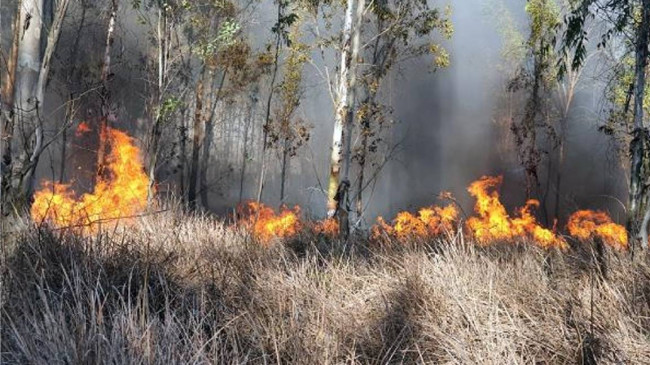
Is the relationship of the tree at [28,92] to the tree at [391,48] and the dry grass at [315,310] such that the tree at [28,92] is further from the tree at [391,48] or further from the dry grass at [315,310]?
the tree at [391,48]

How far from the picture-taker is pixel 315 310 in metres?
3.72

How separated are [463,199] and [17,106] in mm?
30118

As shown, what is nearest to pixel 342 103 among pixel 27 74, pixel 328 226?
pixel 328 226

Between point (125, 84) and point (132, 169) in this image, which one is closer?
point (132, 169)

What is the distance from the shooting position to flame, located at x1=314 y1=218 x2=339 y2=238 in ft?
27.0

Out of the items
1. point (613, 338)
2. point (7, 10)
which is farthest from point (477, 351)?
point (7, 10)

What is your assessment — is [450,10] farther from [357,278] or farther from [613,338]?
[613,338]

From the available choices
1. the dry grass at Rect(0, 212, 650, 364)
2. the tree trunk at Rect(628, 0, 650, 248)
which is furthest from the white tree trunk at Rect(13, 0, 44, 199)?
the tree trunk at Rect(628, 0, 650, 248)

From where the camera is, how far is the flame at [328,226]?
8.24 metres

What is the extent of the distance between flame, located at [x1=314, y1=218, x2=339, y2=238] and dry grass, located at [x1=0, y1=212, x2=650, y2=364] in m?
2.97

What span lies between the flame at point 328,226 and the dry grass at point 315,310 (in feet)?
9.74

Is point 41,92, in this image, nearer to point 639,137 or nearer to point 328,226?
point 328,226

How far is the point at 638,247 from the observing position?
527 cm

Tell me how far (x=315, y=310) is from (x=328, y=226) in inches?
192
